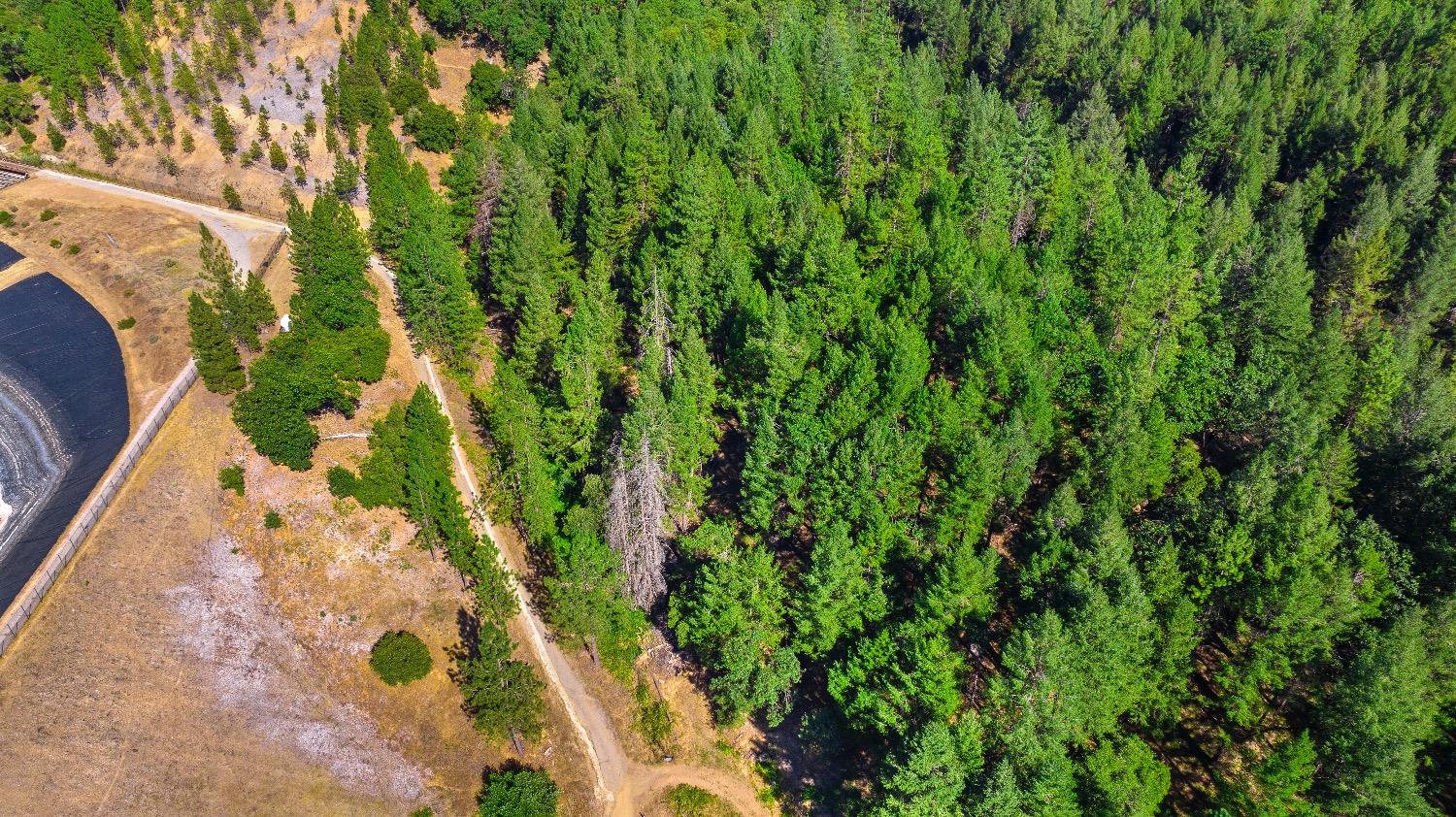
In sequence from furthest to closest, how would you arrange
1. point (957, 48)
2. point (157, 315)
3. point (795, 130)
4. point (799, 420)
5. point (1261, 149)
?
point (957, 48) < point (1261, 149) < point (795, 130) < point (157, 315) < point (799, 420)

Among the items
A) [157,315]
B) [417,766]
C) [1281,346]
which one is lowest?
[417,766]

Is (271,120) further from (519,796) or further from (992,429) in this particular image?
(992,429)

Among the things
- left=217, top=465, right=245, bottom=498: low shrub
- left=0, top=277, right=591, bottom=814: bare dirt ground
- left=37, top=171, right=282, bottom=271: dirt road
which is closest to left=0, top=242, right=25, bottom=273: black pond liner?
left=37, top=171, right=282, bottom=271: dirt road

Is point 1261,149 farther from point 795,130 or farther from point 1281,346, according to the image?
point 795,130

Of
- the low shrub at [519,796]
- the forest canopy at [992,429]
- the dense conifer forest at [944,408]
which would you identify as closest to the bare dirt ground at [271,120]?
the dense conifer forest at [944,408]

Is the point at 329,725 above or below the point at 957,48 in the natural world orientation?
below

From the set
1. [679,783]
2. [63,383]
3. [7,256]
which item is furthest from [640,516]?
[7,256]

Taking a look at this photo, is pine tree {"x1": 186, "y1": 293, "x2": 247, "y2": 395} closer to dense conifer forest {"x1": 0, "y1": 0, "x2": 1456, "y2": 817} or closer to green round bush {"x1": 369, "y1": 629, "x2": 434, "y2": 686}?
dense conifer forest {"x1": 0, "y1": 0, "x2": 1456, "y2": 817}

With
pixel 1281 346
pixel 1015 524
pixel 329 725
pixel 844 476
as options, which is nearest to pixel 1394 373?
pixel 1281 346

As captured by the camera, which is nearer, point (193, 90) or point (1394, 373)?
point (1394, 373)
